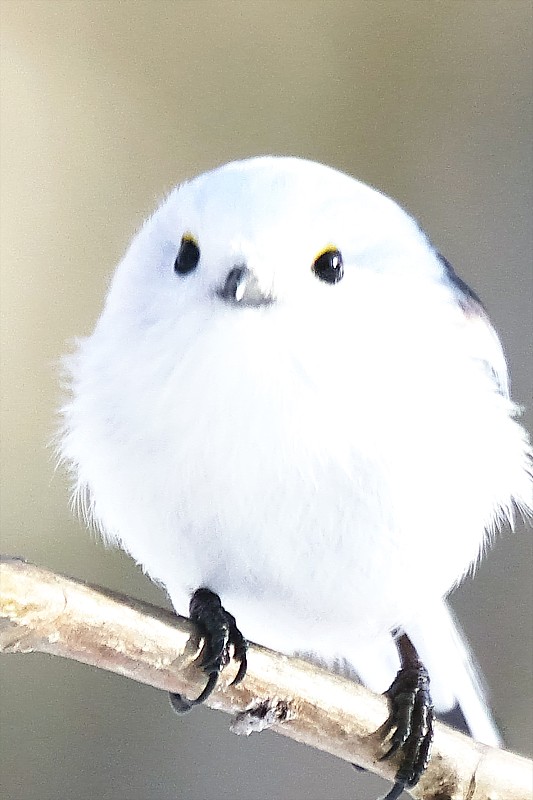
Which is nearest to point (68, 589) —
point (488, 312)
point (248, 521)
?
point (248, 521)

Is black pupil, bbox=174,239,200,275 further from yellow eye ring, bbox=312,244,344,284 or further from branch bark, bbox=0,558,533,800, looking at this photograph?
branch bark, bbox=0,558,533,800

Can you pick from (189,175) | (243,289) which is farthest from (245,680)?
(189,175)

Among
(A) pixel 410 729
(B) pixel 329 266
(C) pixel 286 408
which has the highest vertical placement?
(B) pixel 329 266

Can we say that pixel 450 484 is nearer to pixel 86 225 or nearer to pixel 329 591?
pixel 329 591

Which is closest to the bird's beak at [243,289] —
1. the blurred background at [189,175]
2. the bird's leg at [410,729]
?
the blurred background at [189,175]

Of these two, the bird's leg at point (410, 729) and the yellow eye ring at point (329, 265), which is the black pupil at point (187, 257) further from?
the bird's leg at point (410, 729)

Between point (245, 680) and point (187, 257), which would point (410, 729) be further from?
point (187, 257)

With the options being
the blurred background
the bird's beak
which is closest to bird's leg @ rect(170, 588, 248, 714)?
the blurred background

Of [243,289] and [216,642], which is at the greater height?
[243,289]
